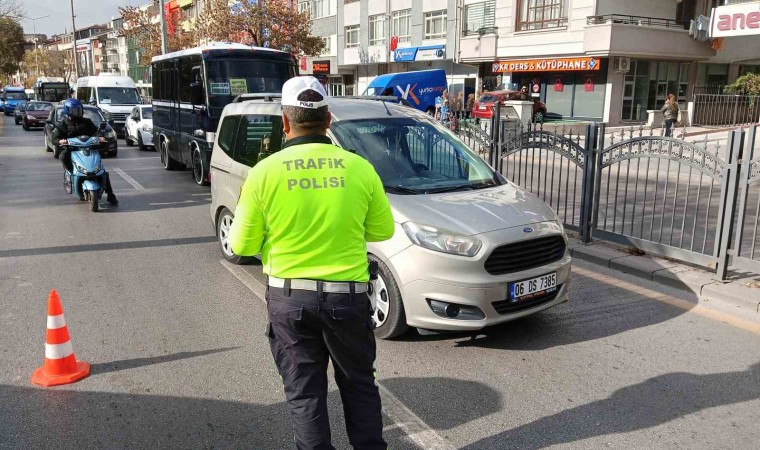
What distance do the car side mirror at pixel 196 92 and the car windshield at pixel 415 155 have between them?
324 inches

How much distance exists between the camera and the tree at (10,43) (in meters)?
32.7

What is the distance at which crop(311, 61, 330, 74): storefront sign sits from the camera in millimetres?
50209

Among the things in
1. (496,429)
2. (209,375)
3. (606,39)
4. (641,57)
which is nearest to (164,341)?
(209,375)

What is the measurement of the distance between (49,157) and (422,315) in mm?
17445

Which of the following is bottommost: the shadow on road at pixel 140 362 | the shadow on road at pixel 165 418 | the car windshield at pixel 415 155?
the shadow on road at pixel 140 362

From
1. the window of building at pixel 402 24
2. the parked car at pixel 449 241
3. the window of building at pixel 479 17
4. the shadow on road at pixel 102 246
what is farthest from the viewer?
the window of building at pixel 402 24

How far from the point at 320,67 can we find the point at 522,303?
48133mm

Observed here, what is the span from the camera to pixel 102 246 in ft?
25.9

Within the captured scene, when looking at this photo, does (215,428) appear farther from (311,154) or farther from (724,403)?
(724,403)

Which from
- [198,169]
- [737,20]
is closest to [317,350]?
[198,169]

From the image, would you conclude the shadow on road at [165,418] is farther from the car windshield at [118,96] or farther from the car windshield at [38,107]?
the car windshield at [38,107]

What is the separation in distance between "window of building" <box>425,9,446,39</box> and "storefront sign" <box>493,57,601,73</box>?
5295mm

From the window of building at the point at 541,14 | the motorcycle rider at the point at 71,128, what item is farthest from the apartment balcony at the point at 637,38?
the motorcycle rider at the point at 71,128

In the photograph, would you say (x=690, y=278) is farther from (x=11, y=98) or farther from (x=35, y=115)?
(x=11, y=98)
